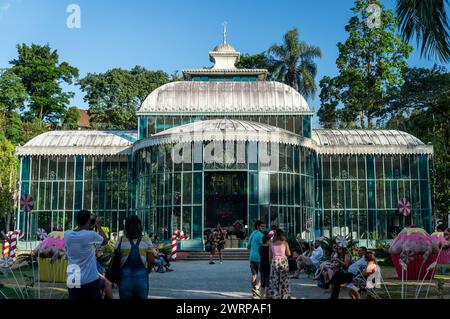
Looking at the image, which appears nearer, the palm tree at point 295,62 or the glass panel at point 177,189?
the glass panel at point 177,189

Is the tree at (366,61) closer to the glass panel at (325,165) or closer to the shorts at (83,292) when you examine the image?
the glass panel at (325,165)

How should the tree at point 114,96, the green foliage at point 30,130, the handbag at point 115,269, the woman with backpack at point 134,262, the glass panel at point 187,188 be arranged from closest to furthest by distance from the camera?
the woman with backpack at point 134,262 < the handbag at point 115,269 < the glass panel at point 187,188 < the green foliage at point 30,130 < the tree at point 114,96

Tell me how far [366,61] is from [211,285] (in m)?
33.1

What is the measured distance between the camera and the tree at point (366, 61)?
139 feet

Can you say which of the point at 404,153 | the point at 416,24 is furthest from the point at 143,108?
the point at 416,24

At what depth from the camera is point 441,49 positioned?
8.38m

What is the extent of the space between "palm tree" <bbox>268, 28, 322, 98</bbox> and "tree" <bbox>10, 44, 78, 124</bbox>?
2191 cm

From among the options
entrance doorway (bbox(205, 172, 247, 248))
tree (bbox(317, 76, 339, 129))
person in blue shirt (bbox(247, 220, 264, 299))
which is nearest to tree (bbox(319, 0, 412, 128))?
tree (bbox(317, 76, 339, 129))

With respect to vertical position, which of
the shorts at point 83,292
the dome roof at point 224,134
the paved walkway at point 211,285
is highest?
the dome roof at point 224,134

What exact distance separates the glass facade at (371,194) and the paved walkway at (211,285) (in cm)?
1569

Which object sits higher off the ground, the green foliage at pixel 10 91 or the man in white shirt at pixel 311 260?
the green foliage at pixel 10 91

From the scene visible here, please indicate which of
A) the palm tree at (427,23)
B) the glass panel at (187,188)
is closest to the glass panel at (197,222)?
the glass panel at (187,188)
